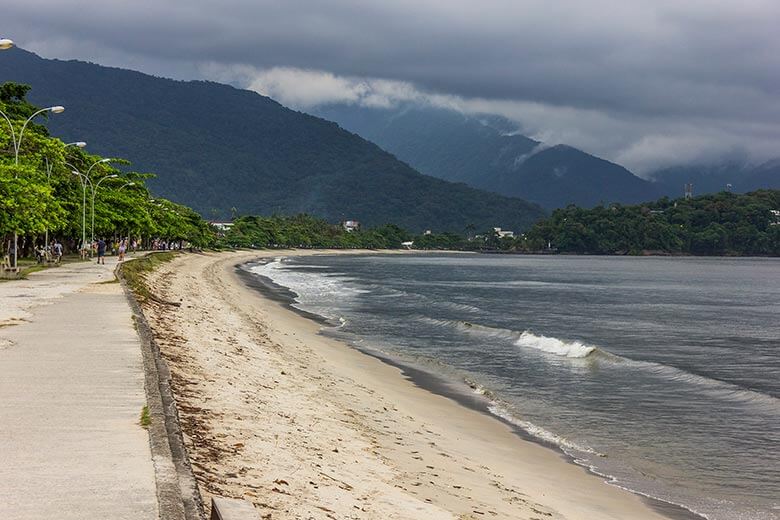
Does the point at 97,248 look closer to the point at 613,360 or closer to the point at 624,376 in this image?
the point at 613,360

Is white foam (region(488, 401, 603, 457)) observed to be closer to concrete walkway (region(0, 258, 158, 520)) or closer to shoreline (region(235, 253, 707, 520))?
shoreline (region(235, 253, 707, 520))

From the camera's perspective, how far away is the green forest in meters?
37.8

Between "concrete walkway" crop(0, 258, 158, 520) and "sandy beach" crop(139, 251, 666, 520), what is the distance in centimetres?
86

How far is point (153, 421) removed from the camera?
10.5 metres

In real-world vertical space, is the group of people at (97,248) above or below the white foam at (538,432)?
above

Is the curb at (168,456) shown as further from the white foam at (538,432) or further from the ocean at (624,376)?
the white foam at (538,432)

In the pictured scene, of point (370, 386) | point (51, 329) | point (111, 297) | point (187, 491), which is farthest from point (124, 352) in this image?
point (111, 297)

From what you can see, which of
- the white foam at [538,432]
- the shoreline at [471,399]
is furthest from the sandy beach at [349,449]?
the white foam at [538,432]

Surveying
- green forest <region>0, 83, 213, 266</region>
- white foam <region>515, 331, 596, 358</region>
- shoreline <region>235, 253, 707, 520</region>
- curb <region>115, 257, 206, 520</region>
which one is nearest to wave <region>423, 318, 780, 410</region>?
white foam <region>515, 331, 596, 358</region>

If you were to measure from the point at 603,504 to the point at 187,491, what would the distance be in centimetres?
751

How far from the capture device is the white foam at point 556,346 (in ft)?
109

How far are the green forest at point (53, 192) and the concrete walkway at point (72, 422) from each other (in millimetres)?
17862

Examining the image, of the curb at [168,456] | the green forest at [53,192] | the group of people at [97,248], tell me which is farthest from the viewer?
the group of people at [97,248]

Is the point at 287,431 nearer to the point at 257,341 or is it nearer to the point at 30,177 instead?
the point at 257,341
